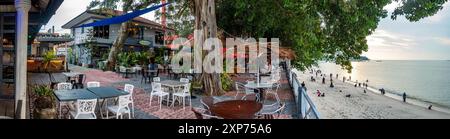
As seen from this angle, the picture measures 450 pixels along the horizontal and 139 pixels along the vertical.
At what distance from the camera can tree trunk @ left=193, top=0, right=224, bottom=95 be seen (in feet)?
35.0

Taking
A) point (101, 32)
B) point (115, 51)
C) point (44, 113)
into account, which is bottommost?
point (44, 113)

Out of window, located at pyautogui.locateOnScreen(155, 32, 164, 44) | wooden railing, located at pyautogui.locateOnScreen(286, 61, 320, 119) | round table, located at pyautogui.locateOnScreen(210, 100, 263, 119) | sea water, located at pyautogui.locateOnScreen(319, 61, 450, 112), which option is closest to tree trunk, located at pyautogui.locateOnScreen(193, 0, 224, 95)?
wooden railing, located at pyautogui.locateOnScreen(286, 61, 320, 119)

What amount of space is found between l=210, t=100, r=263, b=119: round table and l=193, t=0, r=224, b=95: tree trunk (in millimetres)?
5442

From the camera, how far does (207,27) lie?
10.7 metres

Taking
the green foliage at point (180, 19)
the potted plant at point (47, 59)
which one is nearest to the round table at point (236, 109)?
the potted plant at point (47, 59)

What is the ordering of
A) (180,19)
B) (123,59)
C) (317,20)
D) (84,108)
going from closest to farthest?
(84,108)
(317,20)
(123,59)
(180,19)

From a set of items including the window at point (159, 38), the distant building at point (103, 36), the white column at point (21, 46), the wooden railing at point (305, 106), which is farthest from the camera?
the window at point (159, 38)

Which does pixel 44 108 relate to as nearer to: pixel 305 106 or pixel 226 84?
pixel 305 106

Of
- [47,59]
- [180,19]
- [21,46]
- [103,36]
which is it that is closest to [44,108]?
[21,46]

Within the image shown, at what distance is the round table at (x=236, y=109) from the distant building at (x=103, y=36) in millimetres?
21212

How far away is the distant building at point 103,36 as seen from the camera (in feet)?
88.8

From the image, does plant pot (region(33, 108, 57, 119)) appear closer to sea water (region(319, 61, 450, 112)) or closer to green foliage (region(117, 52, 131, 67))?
green foliage (region(117, 52, 131, 67))

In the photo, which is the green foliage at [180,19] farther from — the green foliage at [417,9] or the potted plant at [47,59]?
the green foliage at [417,9]

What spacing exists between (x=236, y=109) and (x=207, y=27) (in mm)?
6087
